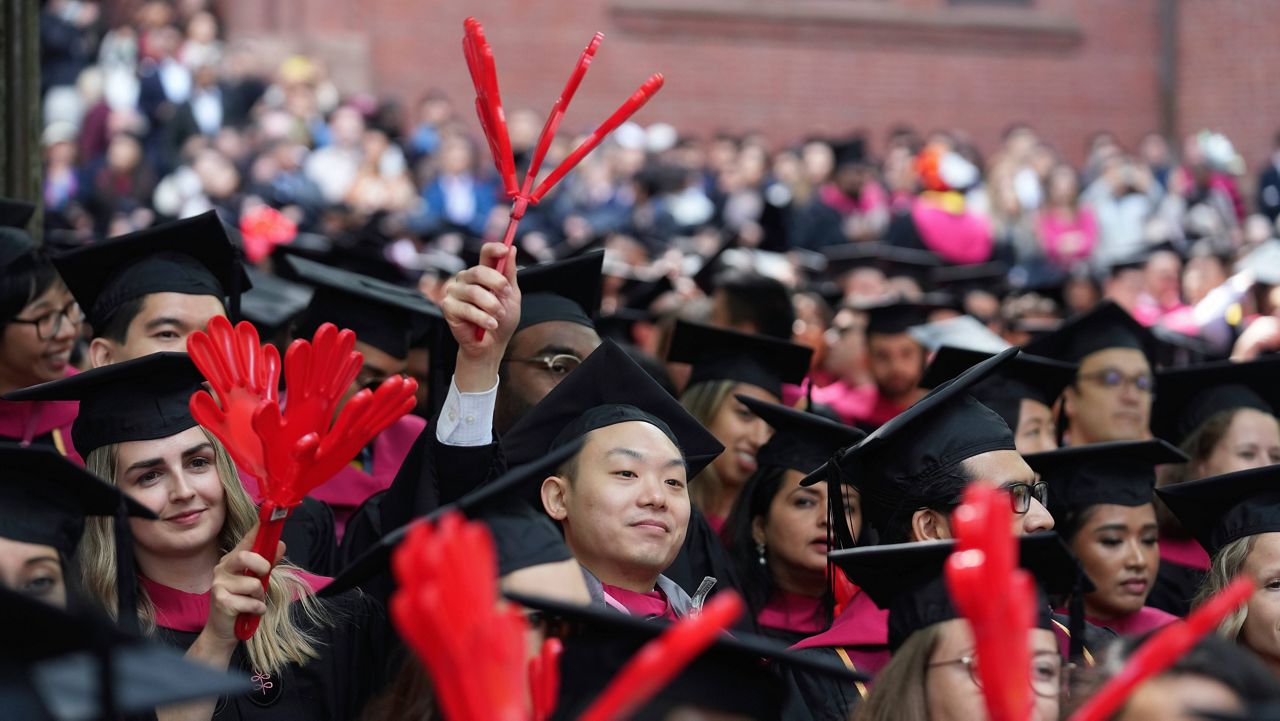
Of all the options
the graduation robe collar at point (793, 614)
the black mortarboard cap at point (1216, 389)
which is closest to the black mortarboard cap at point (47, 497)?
the graduation robe collar at point (793, 614)

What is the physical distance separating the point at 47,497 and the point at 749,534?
2.34 m

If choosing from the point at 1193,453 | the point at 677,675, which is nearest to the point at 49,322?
the point at 677,675

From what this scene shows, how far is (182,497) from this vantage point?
3.42 metres

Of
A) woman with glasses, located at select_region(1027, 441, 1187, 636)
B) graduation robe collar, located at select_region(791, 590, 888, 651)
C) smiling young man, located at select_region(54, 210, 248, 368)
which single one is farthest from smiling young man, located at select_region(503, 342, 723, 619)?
woman with glasses, located at select_region(1027, 441, 1187, 636)

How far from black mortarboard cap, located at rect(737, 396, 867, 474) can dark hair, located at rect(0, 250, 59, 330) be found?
2.19 meters

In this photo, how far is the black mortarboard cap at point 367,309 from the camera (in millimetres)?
4984

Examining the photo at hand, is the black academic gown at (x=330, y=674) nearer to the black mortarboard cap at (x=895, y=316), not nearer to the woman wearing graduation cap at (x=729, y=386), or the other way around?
the woman wearing graduation cap at (x=729, y=386)

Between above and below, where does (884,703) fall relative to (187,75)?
below

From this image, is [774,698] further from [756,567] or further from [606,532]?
[756,567]

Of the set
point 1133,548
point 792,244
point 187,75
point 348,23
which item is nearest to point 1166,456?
point 1133,548

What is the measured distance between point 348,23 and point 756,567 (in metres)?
12.6

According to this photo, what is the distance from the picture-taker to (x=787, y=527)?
4.62 meters

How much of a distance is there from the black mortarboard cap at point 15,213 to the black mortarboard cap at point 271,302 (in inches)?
29.1

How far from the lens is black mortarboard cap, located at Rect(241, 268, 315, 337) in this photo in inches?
217
